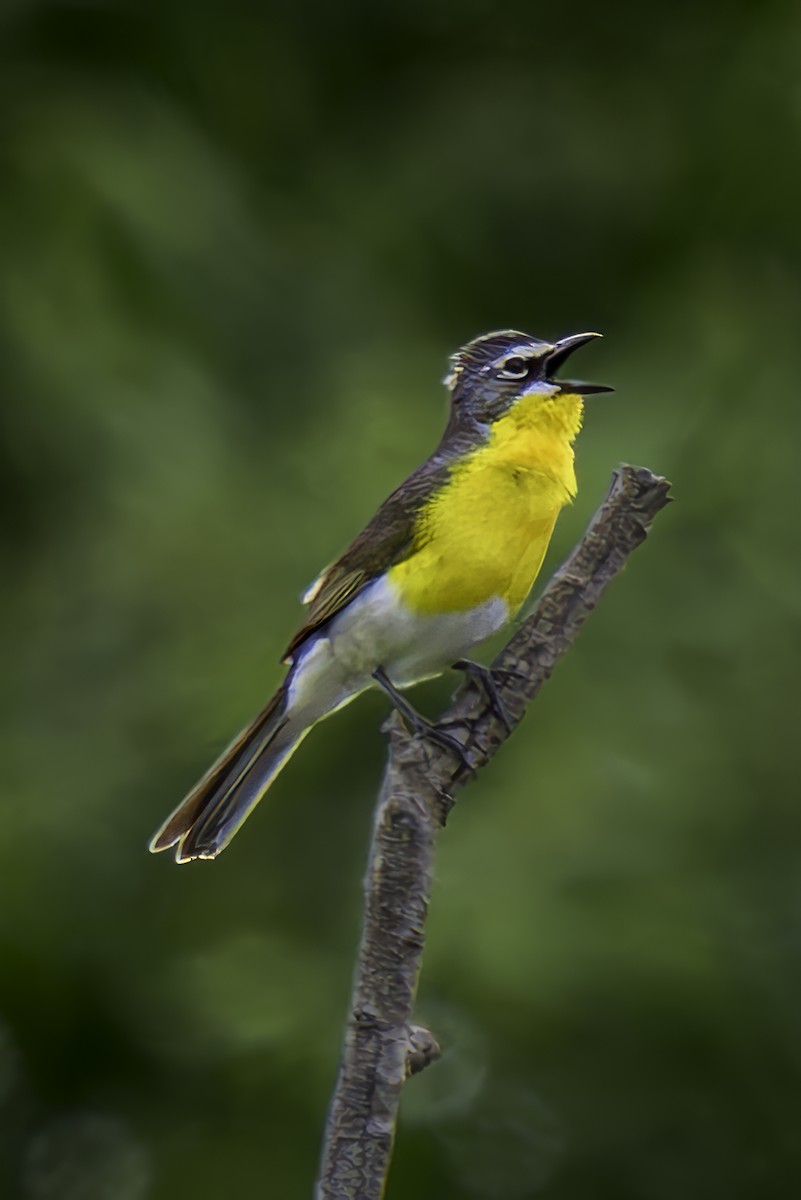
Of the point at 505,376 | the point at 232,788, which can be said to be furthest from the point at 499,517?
the point at 232,788

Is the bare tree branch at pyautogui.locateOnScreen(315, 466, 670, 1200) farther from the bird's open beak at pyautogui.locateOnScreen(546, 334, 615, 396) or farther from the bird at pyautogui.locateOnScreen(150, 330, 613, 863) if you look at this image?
the bird's open beak at pyautogui.locateOnScreen(546, 334, 615, 396)

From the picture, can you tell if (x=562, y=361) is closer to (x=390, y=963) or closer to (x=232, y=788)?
(x=232, y=788)

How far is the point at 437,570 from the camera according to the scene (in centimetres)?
301

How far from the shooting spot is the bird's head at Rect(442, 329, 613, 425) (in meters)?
3.05

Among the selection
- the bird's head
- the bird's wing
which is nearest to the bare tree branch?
the bird's wing

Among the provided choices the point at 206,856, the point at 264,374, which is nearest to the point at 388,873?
the point at 206,856

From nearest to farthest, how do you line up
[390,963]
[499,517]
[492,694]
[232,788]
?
[390,963] → [492,694] → [499,517] → [232,788]

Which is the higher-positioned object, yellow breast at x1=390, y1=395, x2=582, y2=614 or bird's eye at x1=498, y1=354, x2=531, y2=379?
bird's eye at x1=498, y1=354, x2=531, y2=379

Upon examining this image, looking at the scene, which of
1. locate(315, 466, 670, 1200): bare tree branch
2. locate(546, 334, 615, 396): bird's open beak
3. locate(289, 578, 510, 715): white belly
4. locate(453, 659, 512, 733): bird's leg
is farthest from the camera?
locate(289, 578, 510, 715): white belly

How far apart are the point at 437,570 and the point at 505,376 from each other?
38 cm

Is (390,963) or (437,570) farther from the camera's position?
(437,570)

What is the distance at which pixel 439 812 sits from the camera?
7.20 ft

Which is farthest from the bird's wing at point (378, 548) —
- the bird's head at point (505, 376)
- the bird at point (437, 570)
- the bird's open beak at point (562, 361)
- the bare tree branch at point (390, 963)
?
the bare tree branch at point (390, 963)

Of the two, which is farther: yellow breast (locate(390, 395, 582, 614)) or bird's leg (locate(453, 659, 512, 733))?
yellow breast (locate(390, 395, 582, 614))
